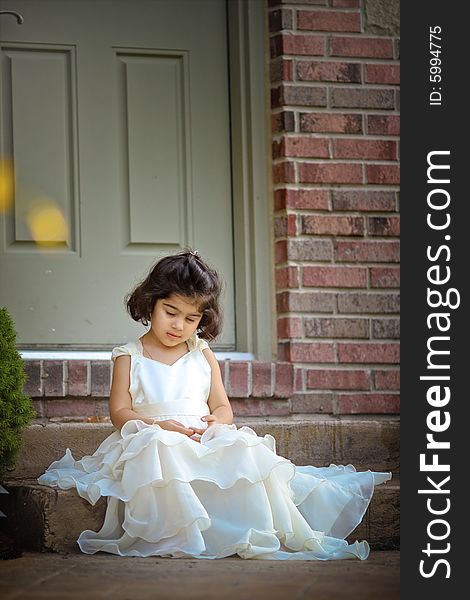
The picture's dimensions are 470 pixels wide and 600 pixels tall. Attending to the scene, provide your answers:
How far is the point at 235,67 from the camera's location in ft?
17.8

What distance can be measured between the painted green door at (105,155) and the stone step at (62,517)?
1.11m

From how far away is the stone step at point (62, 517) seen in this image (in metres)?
4.04

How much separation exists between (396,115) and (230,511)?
89.9 inches

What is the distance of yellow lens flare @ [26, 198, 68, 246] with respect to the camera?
523 cm

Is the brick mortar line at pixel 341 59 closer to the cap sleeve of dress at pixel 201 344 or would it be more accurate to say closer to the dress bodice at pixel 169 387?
the cap sleeve of dress at pixel 201 344

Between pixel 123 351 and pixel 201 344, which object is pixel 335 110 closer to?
pixel 201 344

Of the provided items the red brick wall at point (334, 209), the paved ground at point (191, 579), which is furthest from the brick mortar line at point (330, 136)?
the paved ground at point (191, 579)

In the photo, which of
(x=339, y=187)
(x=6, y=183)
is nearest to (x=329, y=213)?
(x=339, y=187)

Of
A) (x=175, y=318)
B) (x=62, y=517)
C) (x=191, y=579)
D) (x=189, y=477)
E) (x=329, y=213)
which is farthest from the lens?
(x=329, y=213)

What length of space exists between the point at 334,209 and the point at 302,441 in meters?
1.11

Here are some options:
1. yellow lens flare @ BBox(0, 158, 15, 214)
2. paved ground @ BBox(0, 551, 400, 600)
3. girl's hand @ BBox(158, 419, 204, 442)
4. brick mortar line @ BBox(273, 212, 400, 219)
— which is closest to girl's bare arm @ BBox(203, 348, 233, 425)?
girl's hand @ BBox(158, 419, 204, 442)

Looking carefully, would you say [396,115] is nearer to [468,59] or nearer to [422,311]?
[468,59]

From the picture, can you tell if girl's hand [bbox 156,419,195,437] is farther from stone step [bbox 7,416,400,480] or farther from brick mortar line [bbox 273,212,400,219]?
brick mortar line [bbox 273,212,400,219]

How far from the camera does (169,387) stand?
4383 mm
